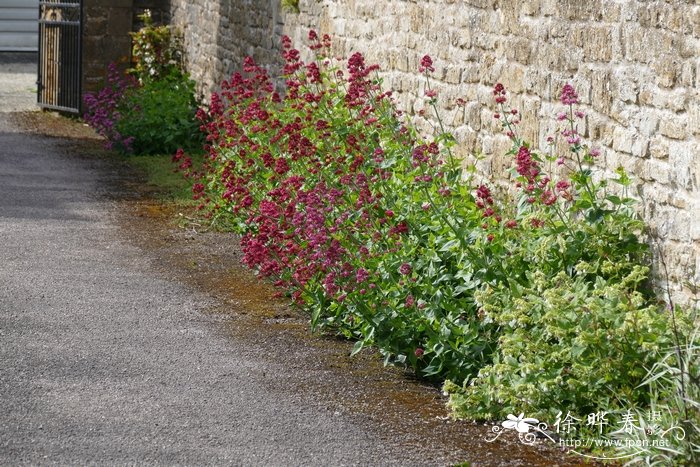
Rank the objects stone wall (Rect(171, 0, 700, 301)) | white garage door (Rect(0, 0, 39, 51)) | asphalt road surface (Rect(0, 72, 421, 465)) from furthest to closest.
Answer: white garage door (Rect(0, 0, 39, 51))
stone wall (Rect(171, 0, 700, 301))
asphalt road surface (Rect(0, 72, 421, 465))

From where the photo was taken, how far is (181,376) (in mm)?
5484

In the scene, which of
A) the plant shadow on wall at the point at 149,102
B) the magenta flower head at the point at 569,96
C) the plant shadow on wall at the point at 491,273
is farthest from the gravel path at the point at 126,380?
the plant shadow on wall at the point at 149,102

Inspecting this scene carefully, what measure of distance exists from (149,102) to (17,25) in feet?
41.3

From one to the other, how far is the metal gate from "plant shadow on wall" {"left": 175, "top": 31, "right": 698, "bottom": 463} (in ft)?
28.6

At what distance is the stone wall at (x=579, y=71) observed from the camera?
5.19m

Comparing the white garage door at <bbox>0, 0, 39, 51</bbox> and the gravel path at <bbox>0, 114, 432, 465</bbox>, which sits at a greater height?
the white garage door at <bbox>0, 0, 39, 51</bbox>

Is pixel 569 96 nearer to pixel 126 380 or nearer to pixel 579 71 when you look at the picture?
pixel 579 71

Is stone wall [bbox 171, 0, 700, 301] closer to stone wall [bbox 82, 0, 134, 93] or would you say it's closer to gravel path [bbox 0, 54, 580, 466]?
gravel path [bbox 0, 54, 580, 466]

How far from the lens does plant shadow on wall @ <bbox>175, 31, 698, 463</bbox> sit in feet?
15.4

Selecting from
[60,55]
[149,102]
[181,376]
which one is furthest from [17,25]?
[181,376]

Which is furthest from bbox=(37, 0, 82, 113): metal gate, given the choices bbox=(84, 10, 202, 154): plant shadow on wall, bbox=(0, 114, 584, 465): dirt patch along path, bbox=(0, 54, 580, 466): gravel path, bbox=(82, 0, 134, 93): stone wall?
bbox=(0, 54, 580, 466): gravel path

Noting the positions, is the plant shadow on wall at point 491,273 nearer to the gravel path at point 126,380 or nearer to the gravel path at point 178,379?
the gravel path at point 178,379

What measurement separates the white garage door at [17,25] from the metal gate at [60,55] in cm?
901

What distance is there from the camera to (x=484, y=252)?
5.60 meters
